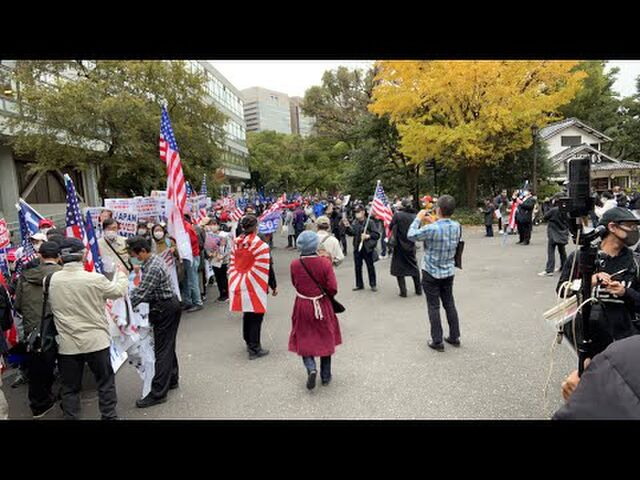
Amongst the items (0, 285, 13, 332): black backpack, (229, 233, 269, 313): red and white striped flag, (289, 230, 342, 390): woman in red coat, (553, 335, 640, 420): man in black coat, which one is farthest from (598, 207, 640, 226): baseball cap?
(0, 285, 13, 332): black backpack

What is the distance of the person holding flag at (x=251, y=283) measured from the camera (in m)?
5.23

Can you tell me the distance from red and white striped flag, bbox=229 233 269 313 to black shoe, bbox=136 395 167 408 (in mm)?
1445

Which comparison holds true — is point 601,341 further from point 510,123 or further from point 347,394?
point 510,123

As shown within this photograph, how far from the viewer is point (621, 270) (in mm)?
3143

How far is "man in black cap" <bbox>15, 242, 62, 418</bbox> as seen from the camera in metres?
4.11

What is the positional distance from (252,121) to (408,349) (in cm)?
11823

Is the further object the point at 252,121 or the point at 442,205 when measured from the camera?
the point at 252,121

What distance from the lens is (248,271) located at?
17.8ft

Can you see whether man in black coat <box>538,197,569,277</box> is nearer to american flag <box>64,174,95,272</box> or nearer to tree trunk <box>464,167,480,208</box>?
american flag <box>64,174,95,272</box>

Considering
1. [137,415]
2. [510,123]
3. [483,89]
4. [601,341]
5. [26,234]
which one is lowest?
[137,415]

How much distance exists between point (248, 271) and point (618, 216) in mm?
4061

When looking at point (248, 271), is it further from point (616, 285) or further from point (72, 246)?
point (616, 285)

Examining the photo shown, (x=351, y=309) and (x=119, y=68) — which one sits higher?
(x=119, y=68)

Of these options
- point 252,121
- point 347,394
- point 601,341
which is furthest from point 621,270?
point 252,121
